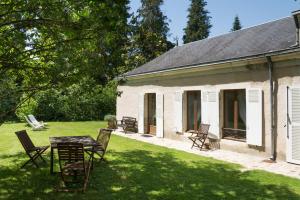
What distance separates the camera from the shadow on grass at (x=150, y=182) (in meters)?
6.69

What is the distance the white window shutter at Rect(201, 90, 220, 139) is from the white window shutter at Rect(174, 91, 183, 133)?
1.55 meters

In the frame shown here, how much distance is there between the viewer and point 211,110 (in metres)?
12.7

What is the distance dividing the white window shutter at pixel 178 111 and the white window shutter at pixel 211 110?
1.55 m

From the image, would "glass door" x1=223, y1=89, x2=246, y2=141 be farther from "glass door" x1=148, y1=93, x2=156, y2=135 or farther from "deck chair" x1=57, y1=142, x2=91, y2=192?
"deck chair" x1=57, y1=142, x2=91, y2=192

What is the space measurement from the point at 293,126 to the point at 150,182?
15.8ft

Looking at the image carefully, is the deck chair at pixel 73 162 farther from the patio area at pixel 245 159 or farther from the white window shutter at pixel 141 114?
the white window shutter at pixel 141 114

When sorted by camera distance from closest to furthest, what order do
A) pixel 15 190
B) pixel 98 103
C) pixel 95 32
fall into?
pixel 95 32 < pixel 15 190 < pixel 98 103

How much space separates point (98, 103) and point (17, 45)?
20.2m

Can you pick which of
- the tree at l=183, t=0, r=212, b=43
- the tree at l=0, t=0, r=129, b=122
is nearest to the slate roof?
the tree at l=0, t=0, r=129, b=122

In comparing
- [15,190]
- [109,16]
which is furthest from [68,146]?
[109,16]

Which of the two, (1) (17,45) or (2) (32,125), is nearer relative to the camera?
(1) (17,45)

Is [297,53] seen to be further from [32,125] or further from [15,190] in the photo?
[32,125]

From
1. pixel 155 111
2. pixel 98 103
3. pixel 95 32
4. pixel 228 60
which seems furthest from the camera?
pixel 98 103

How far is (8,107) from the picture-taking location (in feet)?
24.3
